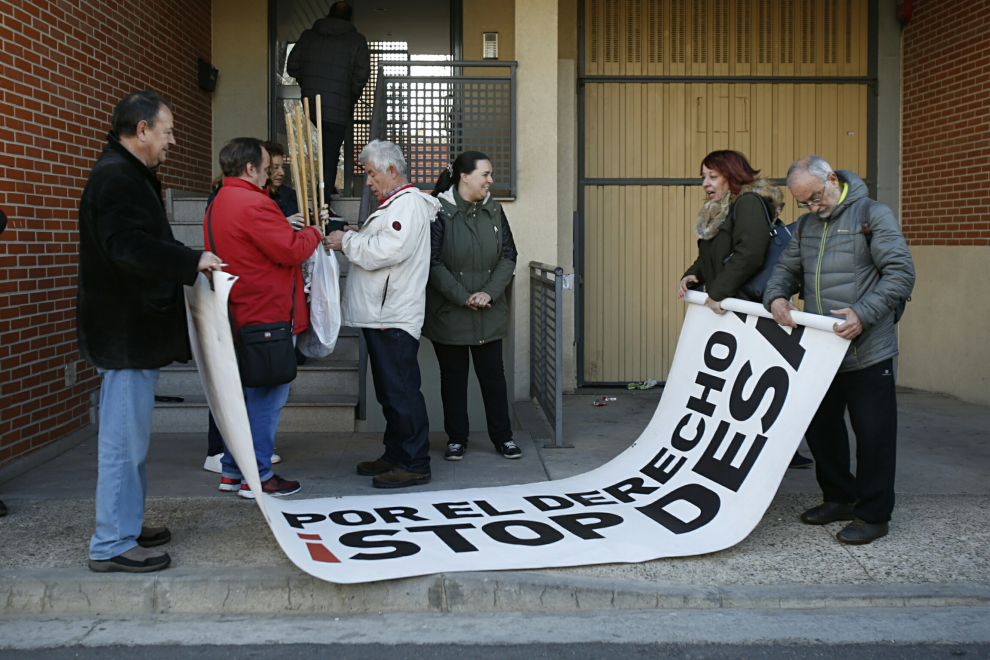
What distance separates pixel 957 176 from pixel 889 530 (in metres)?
4.89

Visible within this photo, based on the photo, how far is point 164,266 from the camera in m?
3.59

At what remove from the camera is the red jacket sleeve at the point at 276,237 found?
4352mm

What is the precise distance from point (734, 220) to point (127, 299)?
3.04m

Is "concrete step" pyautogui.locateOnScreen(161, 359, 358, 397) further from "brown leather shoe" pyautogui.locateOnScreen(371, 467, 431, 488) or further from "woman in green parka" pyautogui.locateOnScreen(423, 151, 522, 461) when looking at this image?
"brown leather shoe" pyautogui.locateOnScreen(371, 467, 431, 488)

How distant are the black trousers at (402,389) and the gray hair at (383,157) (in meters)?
0.89

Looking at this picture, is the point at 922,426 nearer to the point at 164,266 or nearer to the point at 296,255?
the point at 296,255

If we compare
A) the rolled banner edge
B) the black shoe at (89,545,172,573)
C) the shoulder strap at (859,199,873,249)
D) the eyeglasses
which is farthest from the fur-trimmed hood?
the black shoe at (89,545,172,573)

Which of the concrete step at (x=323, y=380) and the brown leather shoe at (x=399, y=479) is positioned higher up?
the concrete step at (x=323, y=380)

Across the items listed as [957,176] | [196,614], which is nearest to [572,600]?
[196,614]

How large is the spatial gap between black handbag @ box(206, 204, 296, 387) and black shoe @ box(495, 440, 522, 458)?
5.53 ft

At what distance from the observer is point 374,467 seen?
5.29m

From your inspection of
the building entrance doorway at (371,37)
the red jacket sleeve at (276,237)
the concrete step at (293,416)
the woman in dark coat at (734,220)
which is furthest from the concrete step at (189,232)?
the woman in dark coat at (734,220)

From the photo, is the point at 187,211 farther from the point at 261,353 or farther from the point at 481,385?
the point at 261,353

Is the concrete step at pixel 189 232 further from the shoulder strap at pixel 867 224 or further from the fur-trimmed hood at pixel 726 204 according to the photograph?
the shoulder strap at pixel 867 224
